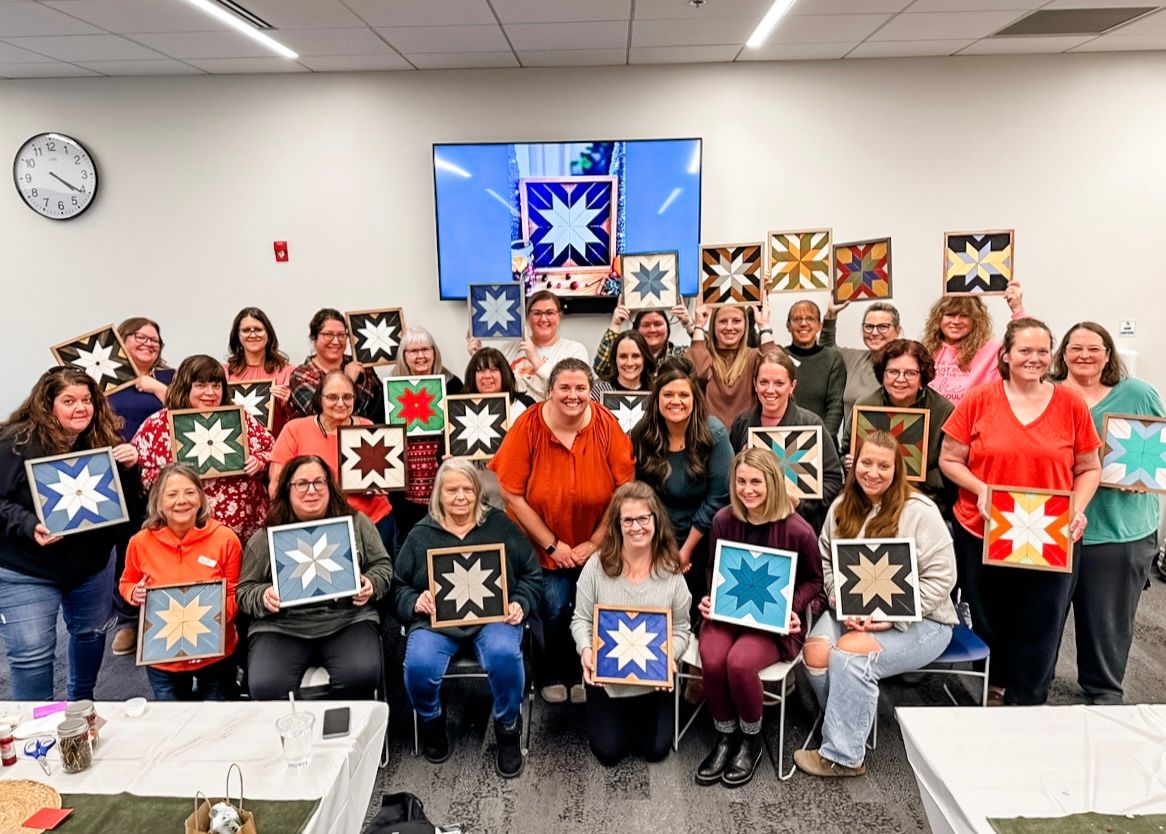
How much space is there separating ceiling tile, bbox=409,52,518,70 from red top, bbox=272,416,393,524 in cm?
270

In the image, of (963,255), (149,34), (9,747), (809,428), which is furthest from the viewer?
(149,34)

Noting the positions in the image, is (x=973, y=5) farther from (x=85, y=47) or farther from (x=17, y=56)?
(x=17, y=56)

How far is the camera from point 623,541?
288 centimetres

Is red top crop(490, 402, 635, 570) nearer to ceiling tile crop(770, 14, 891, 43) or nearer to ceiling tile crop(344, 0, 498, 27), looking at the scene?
ceiling tile crop(344, 0, 498, 27)

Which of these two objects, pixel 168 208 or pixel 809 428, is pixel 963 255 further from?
pixel 168 208

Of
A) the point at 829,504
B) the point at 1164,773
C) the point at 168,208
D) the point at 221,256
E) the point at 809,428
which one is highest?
the point at 168,208

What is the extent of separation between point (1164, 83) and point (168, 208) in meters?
7.06

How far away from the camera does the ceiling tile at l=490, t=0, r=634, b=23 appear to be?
12.4ft

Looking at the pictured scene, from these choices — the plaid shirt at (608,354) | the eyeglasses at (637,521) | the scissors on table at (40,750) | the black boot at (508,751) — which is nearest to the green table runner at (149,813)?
the scissors on table at (40,750)

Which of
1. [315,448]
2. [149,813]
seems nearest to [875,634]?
[149,813]

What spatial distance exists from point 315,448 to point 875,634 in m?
2.50

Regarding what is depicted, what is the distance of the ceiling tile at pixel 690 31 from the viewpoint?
163 inches

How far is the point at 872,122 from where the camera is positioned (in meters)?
5.10

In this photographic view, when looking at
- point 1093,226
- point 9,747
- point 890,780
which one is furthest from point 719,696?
point 1093,226
